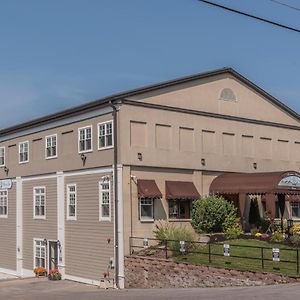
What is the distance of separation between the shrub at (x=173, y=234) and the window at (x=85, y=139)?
578 cm

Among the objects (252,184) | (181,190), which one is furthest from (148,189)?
(252,184)

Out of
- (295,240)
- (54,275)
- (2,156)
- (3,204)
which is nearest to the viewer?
(295,240)

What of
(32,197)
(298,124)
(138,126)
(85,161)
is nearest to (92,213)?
(85,161)

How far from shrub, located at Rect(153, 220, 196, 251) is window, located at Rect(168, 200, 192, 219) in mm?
652

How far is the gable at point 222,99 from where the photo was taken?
32.1 m

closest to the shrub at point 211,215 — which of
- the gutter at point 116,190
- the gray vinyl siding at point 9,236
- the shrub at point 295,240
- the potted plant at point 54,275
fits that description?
the shrub at point 295,240

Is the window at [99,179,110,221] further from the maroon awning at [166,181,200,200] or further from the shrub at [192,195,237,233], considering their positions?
the shrub at [192,195,237,233]

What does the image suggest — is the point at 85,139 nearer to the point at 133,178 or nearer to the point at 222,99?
the point at 133,178

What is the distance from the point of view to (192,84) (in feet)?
109

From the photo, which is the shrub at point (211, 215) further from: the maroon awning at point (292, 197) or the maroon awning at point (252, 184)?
the maroon awning at point (292, 197)

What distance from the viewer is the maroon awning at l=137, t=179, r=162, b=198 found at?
29562 mm

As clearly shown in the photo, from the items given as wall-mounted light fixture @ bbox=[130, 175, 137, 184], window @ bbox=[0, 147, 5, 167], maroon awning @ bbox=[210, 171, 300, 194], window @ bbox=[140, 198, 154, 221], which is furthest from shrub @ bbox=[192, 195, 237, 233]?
window @ bbox=[0, 147, 5, 167]

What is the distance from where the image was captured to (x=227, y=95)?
3500cm

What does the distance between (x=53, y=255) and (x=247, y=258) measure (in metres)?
15.3
